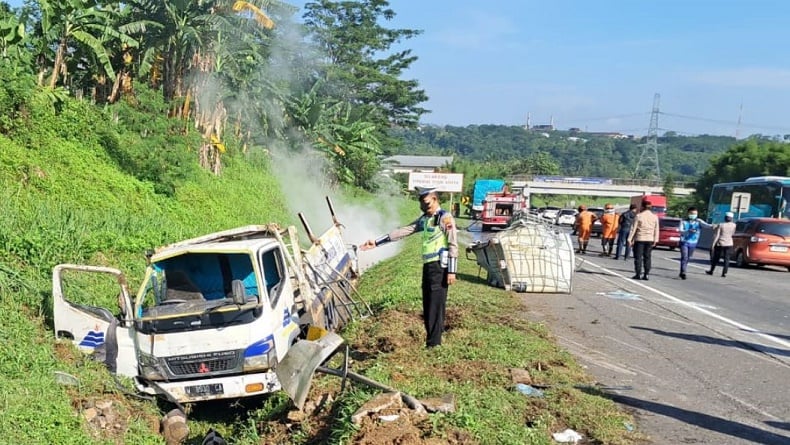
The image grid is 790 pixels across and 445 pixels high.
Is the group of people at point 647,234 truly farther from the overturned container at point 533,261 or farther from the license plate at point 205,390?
the license plate at point 205,390

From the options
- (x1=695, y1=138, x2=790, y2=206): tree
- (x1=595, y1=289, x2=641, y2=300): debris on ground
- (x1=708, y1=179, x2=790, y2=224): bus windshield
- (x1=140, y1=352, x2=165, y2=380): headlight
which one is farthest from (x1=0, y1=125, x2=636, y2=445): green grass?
(x1=695, y1=138, x2=790, y2=206): tree

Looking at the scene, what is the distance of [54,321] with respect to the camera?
8.82 meters

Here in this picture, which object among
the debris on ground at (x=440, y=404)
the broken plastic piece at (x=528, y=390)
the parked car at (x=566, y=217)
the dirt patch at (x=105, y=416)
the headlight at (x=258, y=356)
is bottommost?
the parked car at (x=566, y=217)

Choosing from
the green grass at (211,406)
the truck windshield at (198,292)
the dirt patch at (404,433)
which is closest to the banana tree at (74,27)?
the green grass at (211,406)

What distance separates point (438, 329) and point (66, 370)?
4.10m

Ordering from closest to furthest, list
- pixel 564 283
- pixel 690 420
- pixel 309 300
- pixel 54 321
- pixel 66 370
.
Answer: pixel 690 420
pixel 66 370
pixel 54 321
pixel 309 300
pixel 564 283

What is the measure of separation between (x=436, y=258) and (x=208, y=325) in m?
2.57

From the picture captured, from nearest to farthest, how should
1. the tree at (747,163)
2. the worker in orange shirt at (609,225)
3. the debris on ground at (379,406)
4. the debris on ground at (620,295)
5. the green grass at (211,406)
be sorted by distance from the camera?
the debris on ground at (379,406)
the green grass at (211,406)
the debris on ground at (620,295)
the worker in orange shirt at (609,225)
the tree at (747,163)

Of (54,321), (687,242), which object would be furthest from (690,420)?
(687,242)

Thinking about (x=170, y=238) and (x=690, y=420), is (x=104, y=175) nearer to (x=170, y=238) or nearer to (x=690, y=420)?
(x=170, y=238)

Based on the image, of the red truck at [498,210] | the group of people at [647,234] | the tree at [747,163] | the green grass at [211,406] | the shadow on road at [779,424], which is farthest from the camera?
the tree at [747,163]

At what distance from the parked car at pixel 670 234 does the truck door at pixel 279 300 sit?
24.5m

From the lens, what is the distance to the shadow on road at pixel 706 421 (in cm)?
581

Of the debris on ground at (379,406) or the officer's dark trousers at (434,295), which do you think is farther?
the officer's dark trousers at (434,295)
